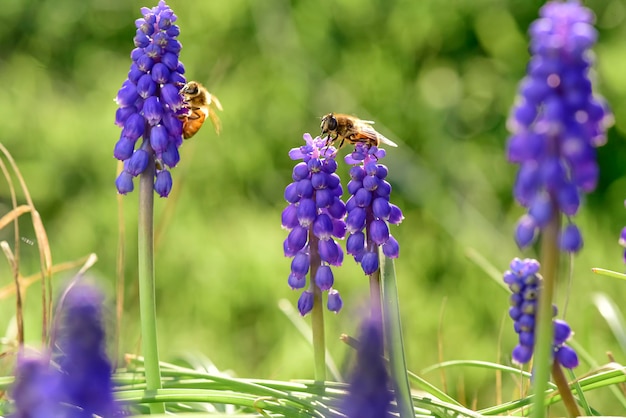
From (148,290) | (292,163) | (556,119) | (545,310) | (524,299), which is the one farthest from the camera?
(292,163)

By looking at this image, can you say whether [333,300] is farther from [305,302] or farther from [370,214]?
[370,214]

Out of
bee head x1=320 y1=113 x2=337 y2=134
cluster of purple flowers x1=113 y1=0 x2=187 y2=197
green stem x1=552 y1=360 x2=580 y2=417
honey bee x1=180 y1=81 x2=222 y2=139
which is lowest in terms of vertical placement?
green stem x1=552 y1=360 x2=580 y2=417

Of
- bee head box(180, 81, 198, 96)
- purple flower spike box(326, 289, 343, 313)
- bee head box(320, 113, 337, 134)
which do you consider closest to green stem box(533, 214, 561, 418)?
purple flower spike box(326, 289, 343, 313)

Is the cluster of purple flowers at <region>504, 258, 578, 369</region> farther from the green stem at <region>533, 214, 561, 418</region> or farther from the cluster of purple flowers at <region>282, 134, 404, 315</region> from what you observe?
the cluster of purple flowers at <region>282, 134, 404, 315</region>

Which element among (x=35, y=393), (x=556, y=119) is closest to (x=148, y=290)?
(x=35, y=393)

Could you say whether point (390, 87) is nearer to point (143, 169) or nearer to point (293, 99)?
point (293, 99)

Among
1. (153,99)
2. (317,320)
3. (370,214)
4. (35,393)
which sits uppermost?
(153,99)
